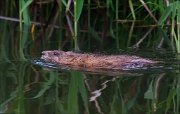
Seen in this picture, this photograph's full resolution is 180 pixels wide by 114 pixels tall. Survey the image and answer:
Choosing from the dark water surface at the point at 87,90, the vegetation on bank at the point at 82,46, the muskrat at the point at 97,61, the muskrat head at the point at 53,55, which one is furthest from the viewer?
the muskrat head at the point at 53,55

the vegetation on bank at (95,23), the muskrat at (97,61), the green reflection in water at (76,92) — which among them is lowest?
the green reflection in water at (76,92)

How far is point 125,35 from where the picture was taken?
21.1 feet

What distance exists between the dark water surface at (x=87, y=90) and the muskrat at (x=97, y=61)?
2.6 inches

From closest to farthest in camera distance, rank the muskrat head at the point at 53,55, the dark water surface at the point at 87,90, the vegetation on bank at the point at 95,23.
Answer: the dark water surface at the point at 87,90 < the muskrat head at the point at 53,55 < the vegetation on bank at the point at 95,23

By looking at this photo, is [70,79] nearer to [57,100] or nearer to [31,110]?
[57,100]

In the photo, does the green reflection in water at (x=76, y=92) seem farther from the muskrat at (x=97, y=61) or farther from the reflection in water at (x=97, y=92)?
the muskrat at (x=97, y=61)

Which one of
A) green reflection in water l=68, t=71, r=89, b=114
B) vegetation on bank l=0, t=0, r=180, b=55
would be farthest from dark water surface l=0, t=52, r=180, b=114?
vegetation on bank l=0, t=0, r=180, b=55

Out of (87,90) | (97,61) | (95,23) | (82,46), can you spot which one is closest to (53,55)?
(97,61)

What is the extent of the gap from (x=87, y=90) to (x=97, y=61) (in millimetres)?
582

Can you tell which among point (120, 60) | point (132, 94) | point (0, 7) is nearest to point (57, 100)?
point (132, 94)

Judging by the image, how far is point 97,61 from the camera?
14.5ft

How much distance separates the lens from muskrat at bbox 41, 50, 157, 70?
14.3 feet

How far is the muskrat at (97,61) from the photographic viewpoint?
436 centimetres

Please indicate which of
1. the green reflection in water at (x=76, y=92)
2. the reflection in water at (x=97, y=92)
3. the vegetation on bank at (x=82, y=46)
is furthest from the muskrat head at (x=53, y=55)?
the reflection in water at (x=97, y=92)
